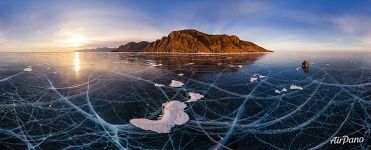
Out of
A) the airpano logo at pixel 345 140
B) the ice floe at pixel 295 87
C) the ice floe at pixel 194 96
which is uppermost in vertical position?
the ice floe at pixel 295 87

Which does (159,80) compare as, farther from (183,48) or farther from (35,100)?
(183,48)

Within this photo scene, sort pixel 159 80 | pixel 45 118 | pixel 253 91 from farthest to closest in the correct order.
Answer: pixel 159 80 → pixel 253 91 → pixel 45 118

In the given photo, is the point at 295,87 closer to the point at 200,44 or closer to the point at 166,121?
the point at 166,121

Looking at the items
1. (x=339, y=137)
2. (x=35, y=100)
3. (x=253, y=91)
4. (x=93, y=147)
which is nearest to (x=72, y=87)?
(x=35, y=100)

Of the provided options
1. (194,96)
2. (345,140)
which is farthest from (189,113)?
(345,140)

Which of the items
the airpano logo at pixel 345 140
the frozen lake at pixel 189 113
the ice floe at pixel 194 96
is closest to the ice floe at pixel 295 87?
the frozen lake at pixel 189 113

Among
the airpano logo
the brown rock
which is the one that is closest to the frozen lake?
the airpano logo

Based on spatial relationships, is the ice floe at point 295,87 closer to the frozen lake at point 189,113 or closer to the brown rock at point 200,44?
the frozen lake at point 189,113

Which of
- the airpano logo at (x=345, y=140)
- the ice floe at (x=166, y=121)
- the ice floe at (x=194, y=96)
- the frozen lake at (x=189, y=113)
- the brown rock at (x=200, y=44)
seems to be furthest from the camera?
the brown rock at (x=200, y=44)

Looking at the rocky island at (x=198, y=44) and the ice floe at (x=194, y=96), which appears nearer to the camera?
the ice floe at (x=194, y=96)
